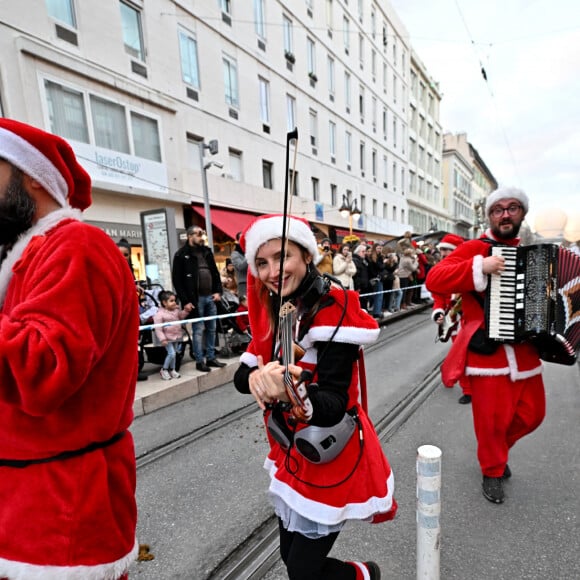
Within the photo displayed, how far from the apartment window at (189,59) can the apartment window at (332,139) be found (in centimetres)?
958

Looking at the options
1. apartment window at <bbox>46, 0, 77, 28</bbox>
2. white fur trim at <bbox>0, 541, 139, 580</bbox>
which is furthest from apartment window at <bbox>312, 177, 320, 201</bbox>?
white fur trim at <bbox>0, 541, 139, 580</bbox>

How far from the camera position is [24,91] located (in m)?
8.06

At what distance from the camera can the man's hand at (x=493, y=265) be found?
231 centimetres

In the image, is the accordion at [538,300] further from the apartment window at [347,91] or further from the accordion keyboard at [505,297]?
the apartment window at [347,91]

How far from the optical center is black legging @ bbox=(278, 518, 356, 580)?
4.43ft

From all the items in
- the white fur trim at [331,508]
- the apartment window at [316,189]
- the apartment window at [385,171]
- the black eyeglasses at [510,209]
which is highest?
the apartment window at [385,171]

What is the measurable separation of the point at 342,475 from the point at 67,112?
11.1 meters

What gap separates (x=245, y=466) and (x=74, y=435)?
2235 mm

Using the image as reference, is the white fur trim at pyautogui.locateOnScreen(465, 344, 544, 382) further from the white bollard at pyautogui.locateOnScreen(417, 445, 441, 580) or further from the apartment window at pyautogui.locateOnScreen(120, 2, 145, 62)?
the apartment window at pyautogui.locateOnScreen(120, 2, 145, 62)

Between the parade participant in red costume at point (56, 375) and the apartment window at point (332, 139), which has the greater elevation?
the apartment window at point (332, 139)

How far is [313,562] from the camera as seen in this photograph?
1349mm

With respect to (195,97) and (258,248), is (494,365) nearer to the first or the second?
(258,248)

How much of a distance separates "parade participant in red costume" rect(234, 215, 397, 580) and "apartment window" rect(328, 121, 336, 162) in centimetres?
2053

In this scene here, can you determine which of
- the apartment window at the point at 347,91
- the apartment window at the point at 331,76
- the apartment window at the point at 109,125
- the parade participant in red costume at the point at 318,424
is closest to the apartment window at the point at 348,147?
the apartment window at the point at 347,91
